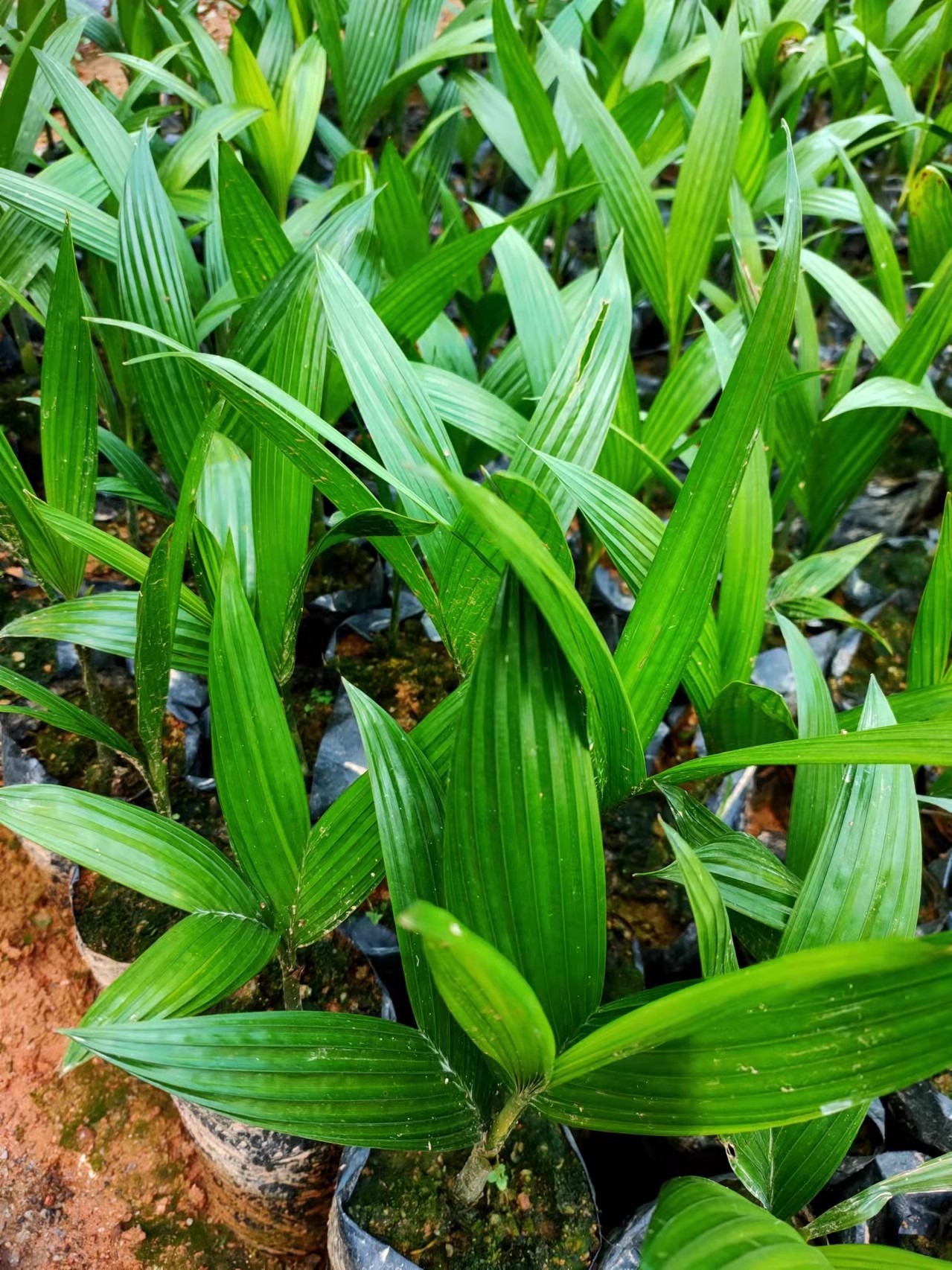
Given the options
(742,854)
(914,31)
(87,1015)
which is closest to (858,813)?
(742,854)

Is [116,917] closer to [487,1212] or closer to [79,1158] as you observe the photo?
[79,1158]

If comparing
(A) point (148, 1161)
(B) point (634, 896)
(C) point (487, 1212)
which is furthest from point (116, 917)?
(B) point (634, 896)

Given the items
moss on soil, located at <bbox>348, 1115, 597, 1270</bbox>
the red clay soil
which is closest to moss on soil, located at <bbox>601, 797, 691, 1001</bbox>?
moss on soil, located at <bbox>348, 1115, 597, 1270</bbox>

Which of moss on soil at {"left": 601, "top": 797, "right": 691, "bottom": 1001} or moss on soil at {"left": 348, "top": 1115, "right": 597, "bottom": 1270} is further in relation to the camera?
moss on soil at {"left": 601, "top": 797, "right": 691, "bottom": 1001}

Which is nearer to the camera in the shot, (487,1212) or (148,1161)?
(487,1212)

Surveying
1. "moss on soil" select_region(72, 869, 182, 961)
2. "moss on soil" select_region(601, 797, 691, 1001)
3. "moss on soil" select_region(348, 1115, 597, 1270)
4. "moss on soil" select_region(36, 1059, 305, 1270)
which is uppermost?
"moss on soil" select_region(72, 869, 182, 961)

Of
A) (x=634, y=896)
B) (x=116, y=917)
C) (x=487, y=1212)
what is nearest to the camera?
(x=487, y=1212)

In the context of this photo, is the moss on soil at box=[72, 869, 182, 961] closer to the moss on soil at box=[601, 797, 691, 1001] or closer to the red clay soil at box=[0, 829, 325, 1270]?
the red clay soil at box=[0, 829, 325, 1270]
